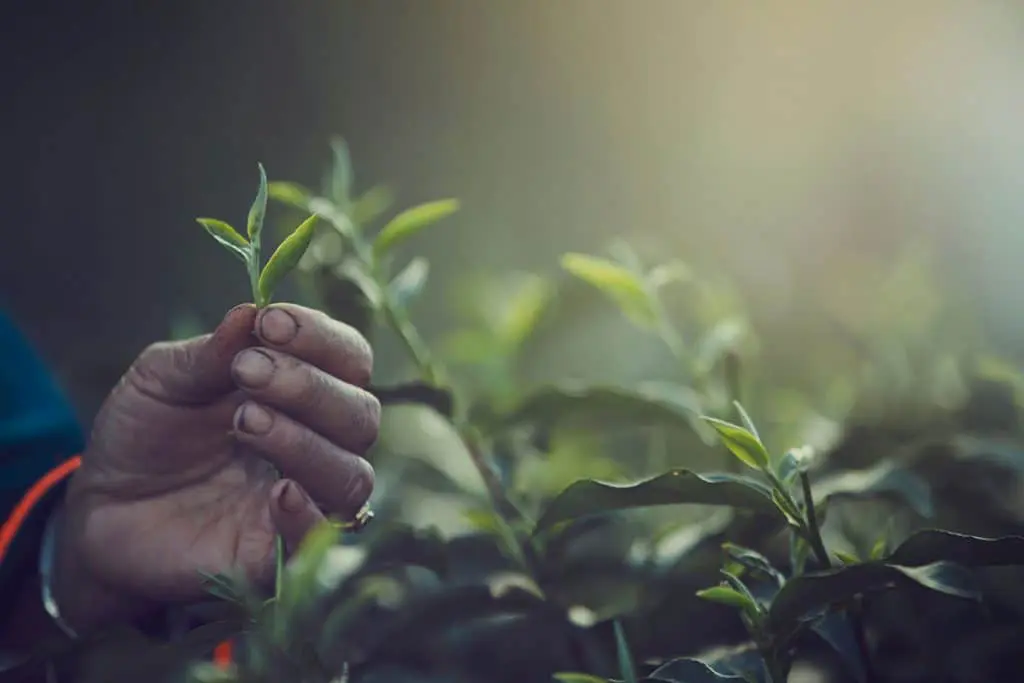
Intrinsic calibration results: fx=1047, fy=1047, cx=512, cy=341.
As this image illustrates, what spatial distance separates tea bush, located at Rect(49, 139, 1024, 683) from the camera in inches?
16.6

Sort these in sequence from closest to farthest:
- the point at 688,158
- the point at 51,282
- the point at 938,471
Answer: the point at 938,471, the point at 51,282, the point at 688,158

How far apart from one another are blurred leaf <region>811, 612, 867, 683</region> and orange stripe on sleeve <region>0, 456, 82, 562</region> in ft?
1.39

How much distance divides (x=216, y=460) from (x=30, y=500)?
155mm

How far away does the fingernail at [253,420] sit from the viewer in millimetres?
456

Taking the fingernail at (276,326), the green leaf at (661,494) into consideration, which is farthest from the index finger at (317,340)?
the green leaf at (661,494)

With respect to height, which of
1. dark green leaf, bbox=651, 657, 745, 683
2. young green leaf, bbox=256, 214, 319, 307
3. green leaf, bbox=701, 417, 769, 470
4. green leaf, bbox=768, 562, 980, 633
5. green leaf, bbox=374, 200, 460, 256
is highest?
young green leaf, bbox=256, 214, 319, 307

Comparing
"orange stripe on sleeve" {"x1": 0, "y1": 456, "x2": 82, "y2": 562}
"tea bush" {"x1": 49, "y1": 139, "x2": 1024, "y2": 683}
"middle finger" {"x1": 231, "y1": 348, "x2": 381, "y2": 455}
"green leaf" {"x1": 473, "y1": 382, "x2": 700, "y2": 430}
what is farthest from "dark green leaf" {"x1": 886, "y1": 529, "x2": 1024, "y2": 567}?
"orange stripe on sleeve" {"x1": 0, "y1": 456, "x2": 82, "y2": 562}

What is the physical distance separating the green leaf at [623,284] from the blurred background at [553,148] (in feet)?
0.43

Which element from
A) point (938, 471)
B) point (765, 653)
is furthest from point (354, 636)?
point (938, 471)

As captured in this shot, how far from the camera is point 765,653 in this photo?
42 cm

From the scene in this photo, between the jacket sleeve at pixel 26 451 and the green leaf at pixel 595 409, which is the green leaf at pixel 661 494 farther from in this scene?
→ the jacket sleeve at pixel 26 451

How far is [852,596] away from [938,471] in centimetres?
14

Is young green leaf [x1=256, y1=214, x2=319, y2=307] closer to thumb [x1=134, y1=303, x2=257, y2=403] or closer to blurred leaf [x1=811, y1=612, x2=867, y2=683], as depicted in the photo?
thumb [x1=134, y1=303, x2=257, y2=403]

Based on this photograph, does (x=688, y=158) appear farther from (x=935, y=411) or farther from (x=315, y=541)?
(x=315, y=541)
